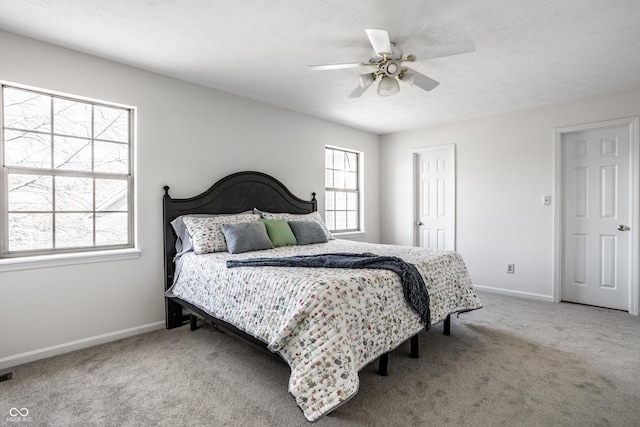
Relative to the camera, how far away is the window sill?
7.79 ft

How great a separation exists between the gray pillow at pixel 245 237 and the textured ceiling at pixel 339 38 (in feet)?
4.74

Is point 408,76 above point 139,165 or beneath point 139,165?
above

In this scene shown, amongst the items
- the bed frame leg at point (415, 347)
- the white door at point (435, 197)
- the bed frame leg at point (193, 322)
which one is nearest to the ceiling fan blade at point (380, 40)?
the bed frame leg at point (415, 347)

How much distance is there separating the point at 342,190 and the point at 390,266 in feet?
9.88

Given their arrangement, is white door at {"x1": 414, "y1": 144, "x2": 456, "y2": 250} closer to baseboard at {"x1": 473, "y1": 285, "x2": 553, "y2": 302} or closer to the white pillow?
baseboard at {"x1": 473, "y1": 285, "x2": 553, "y2": 302}

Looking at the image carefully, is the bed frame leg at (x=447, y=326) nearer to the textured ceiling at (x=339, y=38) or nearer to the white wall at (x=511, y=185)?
the white wall at (x=511, y=185)

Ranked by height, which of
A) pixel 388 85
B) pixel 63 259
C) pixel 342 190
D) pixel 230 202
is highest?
pixel 388 85

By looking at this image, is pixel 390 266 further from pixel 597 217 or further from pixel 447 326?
pixel 597 217

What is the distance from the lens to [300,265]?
2318 millimetres

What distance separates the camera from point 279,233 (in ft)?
11.2

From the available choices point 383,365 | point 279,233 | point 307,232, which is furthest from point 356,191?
point 383,365

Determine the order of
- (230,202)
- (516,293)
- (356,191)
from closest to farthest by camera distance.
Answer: (230,202) < (516,293) < (356,191)

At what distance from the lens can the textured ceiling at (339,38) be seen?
2076mm

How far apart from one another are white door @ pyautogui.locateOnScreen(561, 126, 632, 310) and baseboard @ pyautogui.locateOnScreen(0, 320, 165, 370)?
4.73 meters
